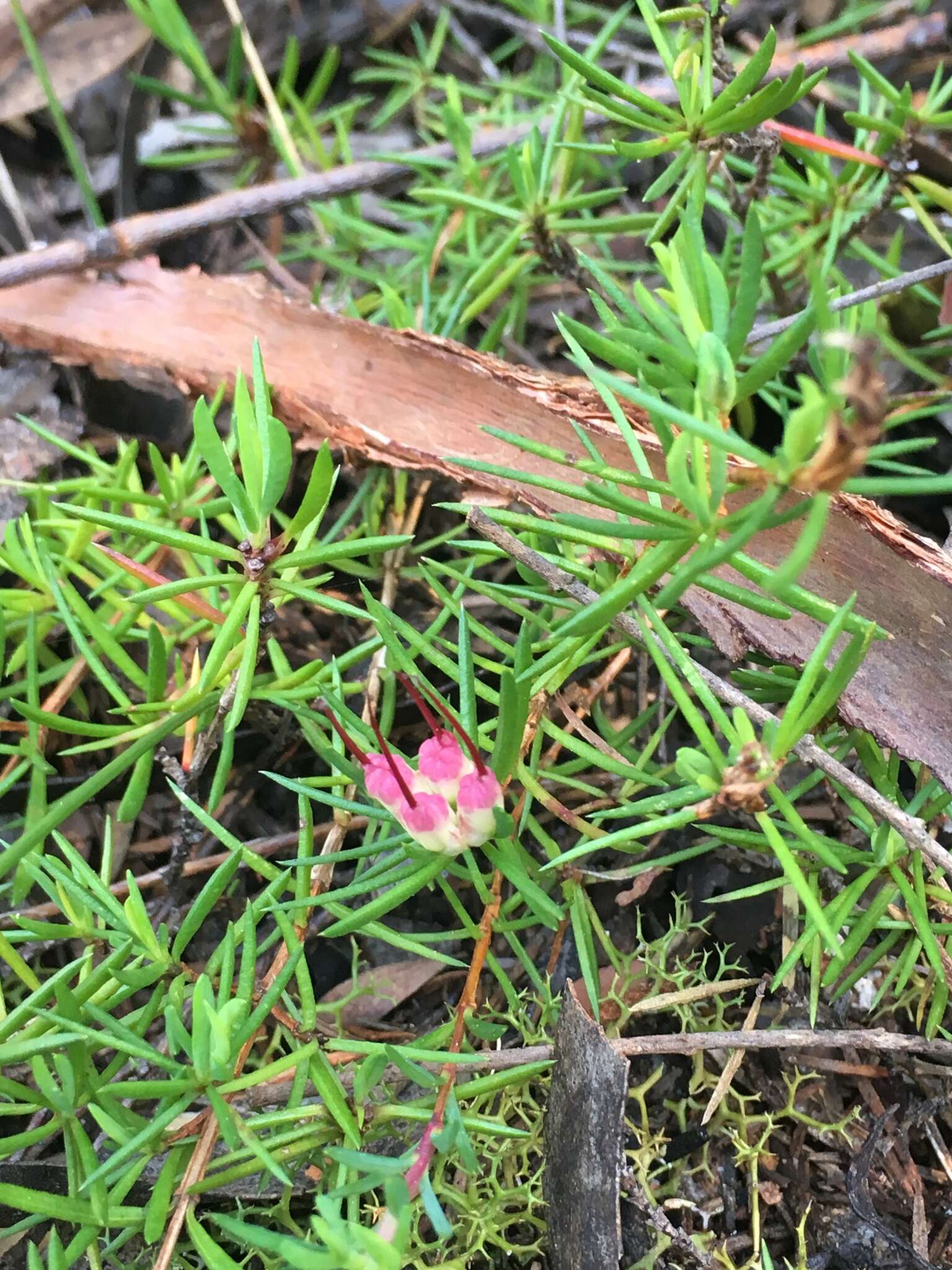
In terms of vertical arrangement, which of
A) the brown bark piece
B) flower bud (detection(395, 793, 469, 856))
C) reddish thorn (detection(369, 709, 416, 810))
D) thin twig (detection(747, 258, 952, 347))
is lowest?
the brown bark piece

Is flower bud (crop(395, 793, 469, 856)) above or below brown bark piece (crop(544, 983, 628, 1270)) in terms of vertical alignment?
above

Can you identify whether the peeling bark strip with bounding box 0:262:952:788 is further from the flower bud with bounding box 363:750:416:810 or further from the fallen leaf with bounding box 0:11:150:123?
the fallen leaf with bounding box 0:11:150:123

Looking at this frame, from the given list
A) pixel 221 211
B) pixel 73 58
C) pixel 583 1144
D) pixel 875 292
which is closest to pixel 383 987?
pixel 583 1144

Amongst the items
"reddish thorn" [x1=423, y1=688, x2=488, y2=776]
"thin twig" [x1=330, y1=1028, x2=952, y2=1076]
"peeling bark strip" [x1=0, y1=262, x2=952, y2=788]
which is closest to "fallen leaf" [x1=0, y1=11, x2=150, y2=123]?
"peeling bark strip" [x1=0, y1=262, x2=952, y2=788]

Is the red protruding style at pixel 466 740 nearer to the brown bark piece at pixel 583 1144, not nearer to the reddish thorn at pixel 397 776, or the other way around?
the reddish thorn at pixel 397 776

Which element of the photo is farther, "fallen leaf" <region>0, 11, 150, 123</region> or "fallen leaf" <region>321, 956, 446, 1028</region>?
"fallen leaf" <region>0, 11, 150, 123</region>

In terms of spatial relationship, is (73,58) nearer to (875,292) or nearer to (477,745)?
(875,292)
